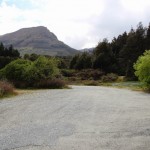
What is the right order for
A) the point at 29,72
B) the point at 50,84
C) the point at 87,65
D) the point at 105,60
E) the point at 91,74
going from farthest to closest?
the point at 87,65 → the point at 105,60 → the point at 91,74 → the point at 50,84 → the point at 29,72

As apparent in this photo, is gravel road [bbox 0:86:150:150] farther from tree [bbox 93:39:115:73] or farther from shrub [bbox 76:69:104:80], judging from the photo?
tree [bbox 93:39:115:73]

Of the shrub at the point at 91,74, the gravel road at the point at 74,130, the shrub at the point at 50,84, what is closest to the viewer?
the gravel road at the point at 74,130

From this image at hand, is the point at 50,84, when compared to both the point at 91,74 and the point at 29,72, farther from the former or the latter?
the point at 91,74

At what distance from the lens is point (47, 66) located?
39.6 metres

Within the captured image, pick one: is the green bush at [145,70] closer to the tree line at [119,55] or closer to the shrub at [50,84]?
the shrub at [50,84]

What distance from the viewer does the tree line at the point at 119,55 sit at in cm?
7412

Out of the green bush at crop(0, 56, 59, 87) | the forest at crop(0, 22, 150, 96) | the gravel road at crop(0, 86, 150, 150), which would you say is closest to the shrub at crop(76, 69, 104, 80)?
the forest at crop(0, 22, 150, 96)

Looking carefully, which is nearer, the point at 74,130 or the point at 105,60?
the point at 74,130

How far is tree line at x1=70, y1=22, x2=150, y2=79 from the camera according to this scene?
74.1 metres

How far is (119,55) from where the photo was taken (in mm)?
81562

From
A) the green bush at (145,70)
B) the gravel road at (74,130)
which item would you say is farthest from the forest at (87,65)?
the gravel road at (74,130)

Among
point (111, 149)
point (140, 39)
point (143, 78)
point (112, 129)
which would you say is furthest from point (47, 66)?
point (140, 39)

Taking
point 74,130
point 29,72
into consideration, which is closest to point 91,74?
point 29,72

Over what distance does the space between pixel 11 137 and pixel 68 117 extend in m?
4.38
